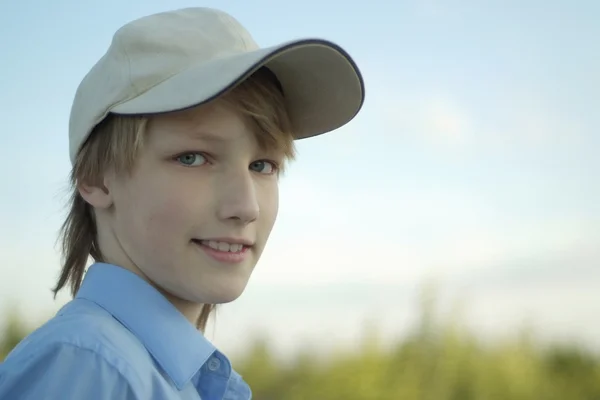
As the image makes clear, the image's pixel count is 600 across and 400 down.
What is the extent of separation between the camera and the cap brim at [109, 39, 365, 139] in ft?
3.89

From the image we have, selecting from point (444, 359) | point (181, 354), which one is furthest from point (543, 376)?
point (181, 354)

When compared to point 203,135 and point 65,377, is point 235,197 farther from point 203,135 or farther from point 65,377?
point 65,377

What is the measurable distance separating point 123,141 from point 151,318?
272 mm

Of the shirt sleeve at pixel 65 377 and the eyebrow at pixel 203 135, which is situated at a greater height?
the eyebrow at pixel 203 135

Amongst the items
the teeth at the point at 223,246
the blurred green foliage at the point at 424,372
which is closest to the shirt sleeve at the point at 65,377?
the teeth at the point at 223,246

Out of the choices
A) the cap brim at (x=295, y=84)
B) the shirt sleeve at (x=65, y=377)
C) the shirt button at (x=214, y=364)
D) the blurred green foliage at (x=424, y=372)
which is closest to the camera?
the shirt sleeve at (x=65, y=377)

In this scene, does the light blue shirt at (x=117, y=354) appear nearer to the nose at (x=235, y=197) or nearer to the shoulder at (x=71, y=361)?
the shoulder at (x=71, y=361)

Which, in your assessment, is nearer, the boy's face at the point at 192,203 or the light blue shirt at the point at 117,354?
the light blue shirt at the point at 117,354

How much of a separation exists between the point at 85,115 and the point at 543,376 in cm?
301

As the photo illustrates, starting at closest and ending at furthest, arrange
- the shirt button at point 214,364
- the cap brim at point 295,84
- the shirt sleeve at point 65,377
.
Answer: the shirt sleeve at point 65,377 < the cap brim at point 295,84 < the shirt button at point 214,364

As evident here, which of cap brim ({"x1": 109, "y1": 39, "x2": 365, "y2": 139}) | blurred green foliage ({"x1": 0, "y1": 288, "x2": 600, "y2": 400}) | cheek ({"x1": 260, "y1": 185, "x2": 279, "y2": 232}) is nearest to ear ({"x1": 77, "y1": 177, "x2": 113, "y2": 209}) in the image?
cap brim ({"x1": 109, "y1": 39, "x2": 365, "y2": 139})

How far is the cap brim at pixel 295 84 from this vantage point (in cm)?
119

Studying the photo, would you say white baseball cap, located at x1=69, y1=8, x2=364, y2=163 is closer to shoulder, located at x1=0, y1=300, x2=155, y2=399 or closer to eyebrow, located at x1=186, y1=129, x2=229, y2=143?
eyebrow, located at x1=186, y1=129, x2=229, y2=143

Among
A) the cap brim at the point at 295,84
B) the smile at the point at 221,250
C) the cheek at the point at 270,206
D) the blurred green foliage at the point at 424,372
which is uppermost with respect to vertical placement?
the cap brim at the point at 295,84
